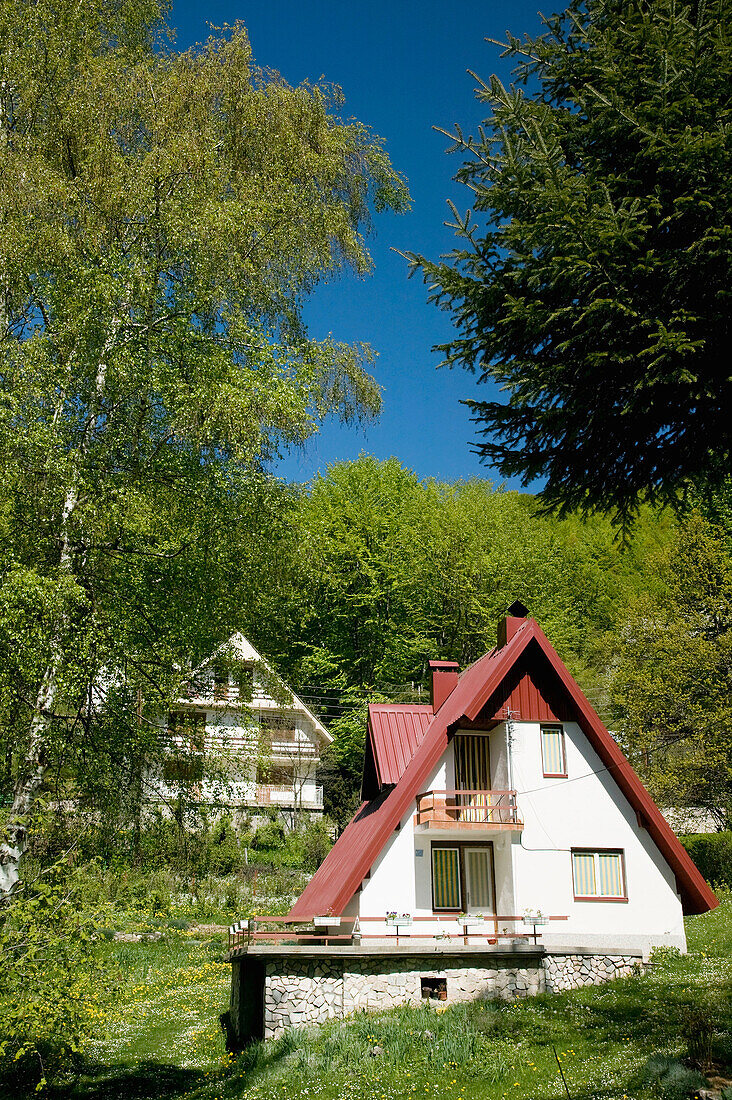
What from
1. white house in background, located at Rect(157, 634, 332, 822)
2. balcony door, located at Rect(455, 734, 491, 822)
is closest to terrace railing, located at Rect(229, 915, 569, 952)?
balcony door, located at Rect(455, 734, 491, 822)

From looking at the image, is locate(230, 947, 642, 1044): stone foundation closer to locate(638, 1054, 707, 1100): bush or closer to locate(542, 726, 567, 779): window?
locate(542, 726, 567, 779): window

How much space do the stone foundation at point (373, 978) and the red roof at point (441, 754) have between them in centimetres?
163

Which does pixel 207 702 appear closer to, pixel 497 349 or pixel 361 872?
pixel 361 872

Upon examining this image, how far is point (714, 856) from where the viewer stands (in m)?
27.5

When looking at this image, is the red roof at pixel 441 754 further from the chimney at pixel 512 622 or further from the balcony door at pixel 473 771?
the balcony door at pixel 473 771

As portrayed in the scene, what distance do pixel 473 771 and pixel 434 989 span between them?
4.96 meters

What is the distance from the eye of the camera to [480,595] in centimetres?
4025

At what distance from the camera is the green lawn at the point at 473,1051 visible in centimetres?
1093

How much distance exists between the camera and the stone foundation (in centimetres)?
1534

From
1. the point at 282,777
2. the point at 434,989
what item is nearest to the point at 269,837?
the point at 282,777

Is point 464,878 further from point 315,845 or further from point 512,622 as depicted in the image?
point 315,845

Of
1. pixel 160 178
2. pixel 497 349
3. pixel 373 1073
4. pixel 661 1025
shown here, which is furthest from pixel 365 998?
pixel 160 178

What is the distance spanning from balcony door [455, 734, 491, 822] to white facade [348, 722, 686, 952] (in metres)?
0.23

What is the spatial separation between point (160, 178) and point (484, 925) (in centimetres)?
1581
